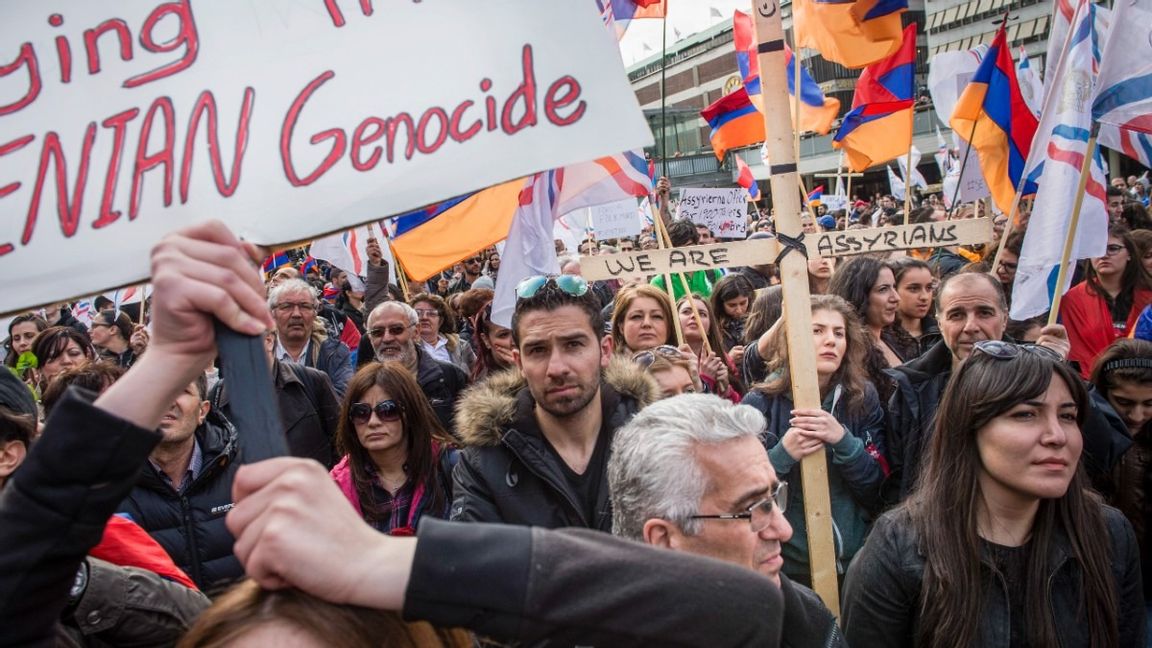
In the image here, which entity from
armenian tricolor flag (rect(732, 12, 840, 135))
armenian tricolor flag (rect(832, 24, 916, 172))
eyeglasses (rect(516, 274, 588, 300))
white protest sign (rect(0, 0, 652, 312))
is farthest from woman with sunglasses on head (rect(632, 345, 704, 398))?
armenian tricolor flag (rect(732, 12, 840, 135))

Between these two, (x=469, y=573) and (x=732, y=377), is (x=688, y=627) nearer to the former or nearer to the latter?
(x=469, y=573)

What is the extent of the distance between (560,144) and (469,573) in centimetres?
77

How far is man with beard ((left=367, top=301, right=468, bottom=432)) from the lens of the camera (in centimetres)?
560

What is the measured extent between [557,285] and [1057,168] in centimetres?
253

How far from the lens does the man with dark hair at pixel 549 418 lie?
110 inches

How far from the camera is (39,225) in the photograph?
1.37 meters

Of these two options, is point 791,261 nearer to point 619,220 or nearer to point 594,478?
point 594,478

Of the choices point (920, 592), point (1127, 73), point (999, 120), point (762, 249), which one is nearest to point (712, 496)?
point (920, 592)

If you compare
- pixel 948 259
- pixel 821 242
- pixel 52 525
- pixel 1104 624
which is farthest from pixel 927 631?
pixel 948 259

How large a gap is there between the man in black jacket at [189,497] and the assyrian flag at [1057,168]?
3.48 metres

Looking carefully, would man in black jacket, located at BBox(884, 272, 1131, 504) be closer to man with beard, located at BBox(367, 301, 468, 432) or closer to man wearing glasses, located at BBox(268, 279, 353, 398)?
man with beard, located at BBox(367, 301, 468, 432)

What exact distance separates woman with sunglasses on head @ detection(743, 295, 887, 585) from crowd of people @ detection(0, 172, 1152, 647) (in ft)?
0.04

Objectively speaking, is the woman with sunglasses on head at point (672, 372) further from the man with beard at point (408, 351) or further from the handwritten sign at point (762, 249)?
the man with beard at point (408, 351)

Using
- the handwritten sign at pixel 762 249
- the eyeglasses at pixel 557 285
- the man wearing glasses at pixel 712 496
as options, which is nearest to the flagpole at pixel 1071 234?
the handwritten sign at pixel 762 249
